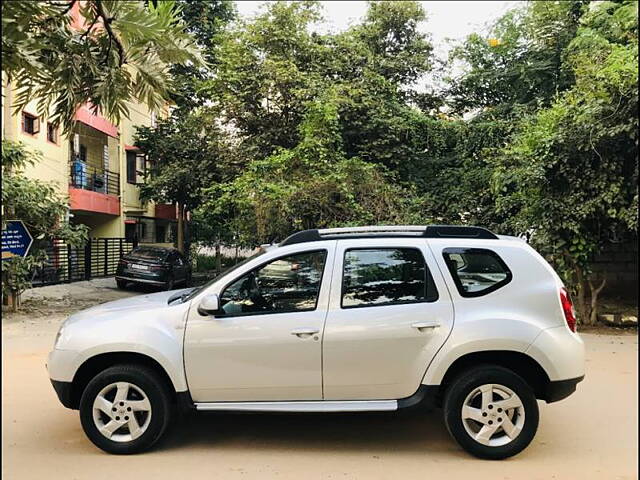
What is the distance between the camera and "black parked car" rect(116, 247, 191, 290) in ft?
51.1

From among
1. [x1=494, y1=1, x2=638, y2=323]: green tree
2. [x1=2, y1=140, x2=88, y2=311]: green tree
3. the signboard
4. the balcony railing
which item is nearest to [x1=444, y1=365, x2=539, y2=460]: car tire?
[x1=494, y1=1, x2=638, y2=323]: green tree

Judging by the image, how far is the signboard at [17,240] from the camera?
9.77m

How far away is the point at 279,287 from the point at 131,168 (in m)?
21.9

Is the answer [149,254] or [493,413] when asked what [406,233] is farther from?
[149,254]

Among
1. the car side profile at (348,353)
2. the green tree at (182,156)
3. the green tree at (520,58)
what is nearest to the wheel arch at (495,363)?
the car side profile at (348,353)

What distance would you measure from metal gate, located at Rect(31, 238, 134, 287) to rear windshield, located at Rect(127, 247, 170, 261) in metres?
1.48

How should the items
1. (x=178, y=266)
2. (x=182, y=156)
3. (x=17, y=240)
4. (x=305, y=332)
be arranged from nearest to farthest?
(x=305, y=332) → (x=17, y=240) → (x=178, y=266) → (x=182, y=156)

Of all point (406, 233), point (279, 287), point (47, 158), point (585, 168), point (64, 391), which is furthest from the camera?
point (47, 158)

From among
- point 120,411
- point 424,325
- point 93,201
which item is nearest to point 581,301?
point 424,325

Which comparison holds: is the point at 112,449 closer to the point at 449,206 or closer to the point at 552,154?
the point at 552,154

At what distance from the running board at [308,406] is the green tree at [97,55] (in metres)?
2.36

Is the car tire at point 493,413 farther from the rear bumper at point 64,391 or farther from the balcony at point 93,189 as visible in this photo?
the balcony at point 93,189

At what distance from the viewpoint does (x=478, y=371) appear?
3.79 metres

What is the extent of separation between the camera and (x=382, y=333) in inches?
149
